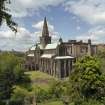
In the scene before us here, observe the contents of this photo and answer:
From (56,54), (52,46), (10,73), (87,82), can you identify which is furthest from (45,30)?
(87,82)

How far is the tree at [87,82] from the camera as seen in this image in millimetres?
44281

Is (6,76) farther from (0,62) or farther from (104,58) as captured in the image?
(104,58)

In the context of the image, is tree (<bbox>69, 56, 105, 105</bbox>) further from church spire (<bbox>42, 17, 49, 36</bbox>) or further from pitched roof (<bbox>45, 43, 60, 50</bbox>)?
church spire (<bbox>42, 17, 49, 36</bbox>)

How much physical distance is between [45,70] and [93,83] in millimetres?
68086

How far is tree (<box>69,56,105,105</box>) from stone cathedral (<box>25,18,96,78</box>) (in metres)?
50.6

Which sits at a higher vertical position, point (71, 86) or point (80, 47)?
point (80, 47)

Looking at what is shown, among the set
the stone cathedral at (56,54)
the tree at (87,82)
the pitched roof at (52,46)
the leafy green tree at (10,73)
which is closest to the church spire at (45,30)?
the stone cathedral at (56,54)

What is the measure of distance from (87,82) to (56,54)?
59119mm

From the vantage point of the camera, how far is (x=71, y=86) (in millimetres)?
47188

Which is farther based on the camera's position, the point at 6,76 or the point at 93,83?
the point at 6,76

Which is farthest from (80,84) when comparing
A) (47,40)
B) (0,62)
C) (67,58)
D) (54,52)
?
(47,40)

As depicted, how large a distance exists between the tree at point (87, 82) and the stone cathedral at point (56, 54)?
1994 inches

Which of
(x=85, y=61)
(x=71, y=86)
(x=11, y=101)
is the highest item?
(x=85, y=61)

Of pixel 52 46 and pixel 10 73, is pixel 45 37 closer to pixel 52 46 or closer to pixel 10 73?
pixel 52 46
